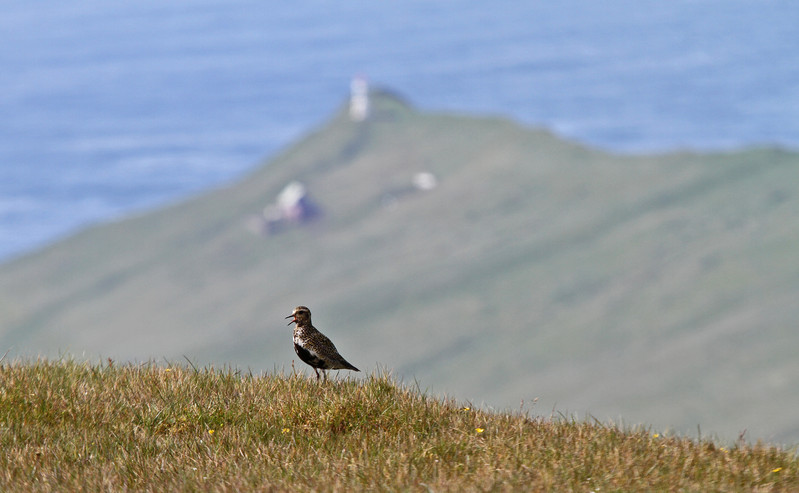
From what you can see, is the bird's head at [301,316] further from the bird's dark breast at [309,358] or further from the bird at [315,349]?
the bird's dark breast at [309,358]

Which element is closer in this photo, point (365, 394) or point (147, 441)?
point (147, 441)

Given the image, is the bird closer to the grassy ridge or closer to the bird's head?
the bird's head

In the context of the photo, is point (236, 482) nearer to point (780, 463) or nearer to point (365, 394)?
point (365, 394)

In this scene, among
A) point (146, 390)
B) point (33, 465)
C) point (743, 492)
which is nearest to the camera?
point (743, 492)

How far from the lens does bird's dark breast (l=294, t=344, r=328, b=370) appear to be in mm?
9516

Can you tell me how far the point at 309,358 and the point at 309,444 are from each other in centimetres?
135

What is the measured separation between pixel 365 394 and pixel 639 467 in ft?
7.50

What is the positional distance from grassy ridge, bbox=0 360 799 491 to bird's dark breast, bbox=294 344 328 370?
0.48ft

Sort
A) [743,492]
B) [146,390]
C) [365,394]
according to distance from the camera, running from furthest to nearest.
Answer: [146,390], [365,394], [743,492]

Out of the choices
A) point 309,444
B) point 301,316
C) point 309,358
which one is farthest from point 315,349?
point 309,444

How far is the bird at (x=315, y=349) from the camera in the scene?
949 cm

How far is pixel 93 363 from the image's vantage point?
10.8 meters

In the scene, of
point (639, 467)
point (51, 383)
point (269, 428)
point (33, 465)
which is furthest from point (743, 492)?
point (51, 383)

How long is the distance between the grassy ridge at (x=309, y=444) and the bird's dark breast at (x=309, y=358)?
0.48ft
